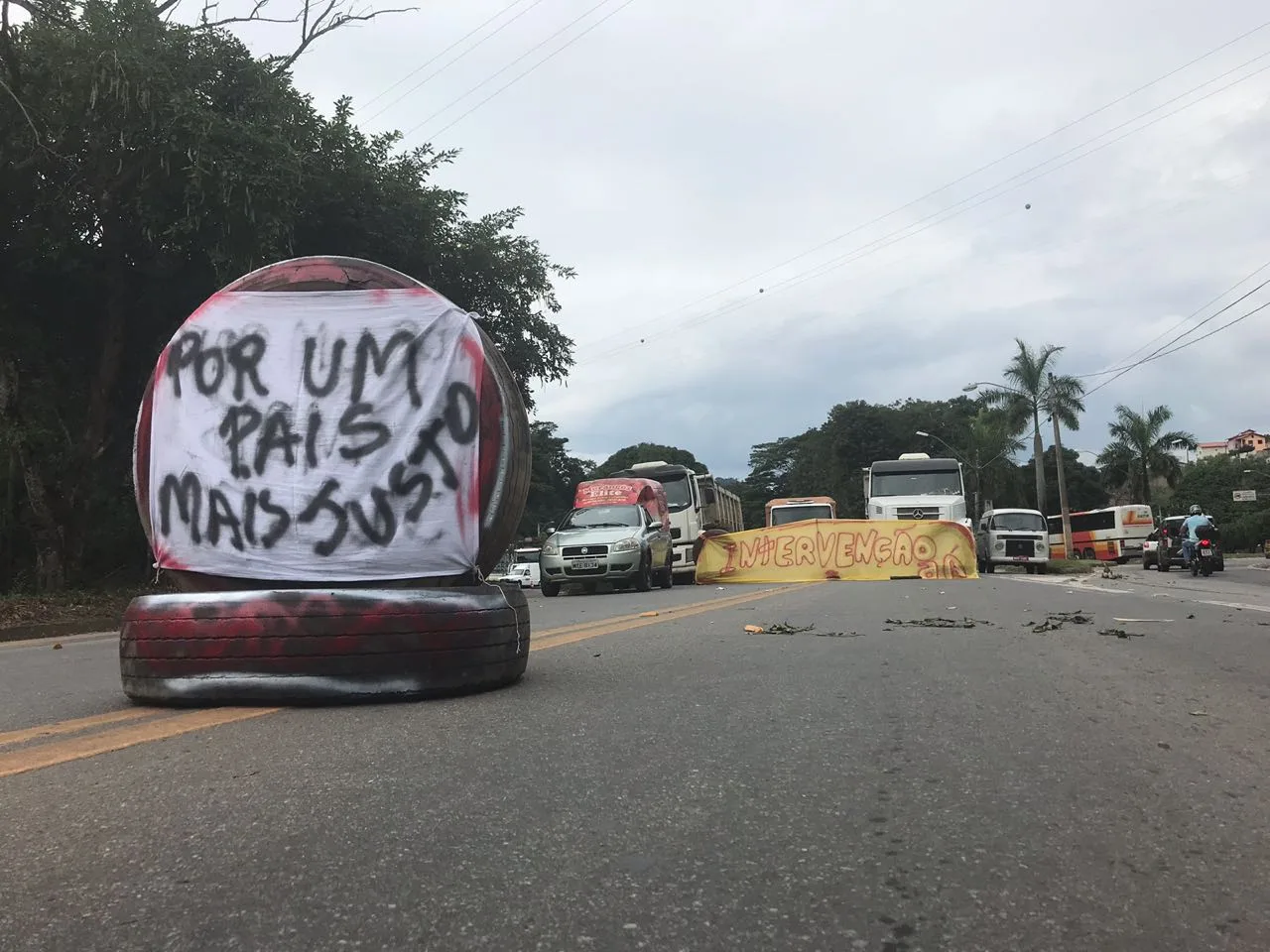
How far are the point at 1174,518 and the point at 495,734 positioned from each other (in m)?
31.1

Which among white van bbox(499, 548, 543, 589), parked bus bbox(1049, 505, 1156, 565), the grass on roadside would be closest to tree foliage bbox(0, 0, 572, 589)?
the grass on roadside

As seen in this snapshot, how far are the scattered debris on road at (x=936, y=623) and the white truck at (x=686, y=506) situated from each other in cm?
1371

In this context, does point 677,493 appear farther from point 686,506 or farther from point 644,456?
point 644,456

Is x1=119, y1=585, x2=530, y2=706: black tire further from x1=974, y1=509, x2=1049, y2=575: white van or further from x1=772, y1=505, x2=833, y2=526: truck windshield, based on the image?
x1=772, y1=505, x2=833, y2=526: truck windshield

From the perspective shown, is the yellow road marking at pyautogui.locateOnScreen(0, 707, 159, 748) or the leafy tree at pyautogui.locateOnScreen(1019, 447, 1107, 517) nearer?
the yellow road marking at pyautogui.locateOnScreen(0, 707, 159, 748)

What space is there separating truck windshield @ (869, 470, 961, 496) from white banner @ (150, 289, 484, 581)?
70.2ft

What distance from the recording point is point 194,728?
3852 mm

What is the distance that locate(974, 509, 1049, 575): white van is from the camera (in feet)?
92.7

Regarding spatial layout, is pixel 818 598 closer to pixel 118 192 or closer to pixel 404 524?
pixel 404 524

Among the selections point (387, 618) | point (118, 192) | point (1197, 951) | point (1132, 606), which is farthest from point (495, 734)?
point (118, 192)

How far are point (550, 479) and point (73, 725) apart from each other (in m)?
59.4

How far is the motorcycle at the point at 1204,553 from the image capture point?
24281 millimetres

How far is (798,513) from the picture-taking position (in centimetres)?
3006

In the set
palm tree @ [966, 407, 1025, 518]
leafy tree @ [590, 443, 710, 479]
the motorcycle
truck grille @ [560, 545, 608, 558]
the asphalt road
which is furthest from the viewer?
leafy tree @ [590, 443, 710, 479]
